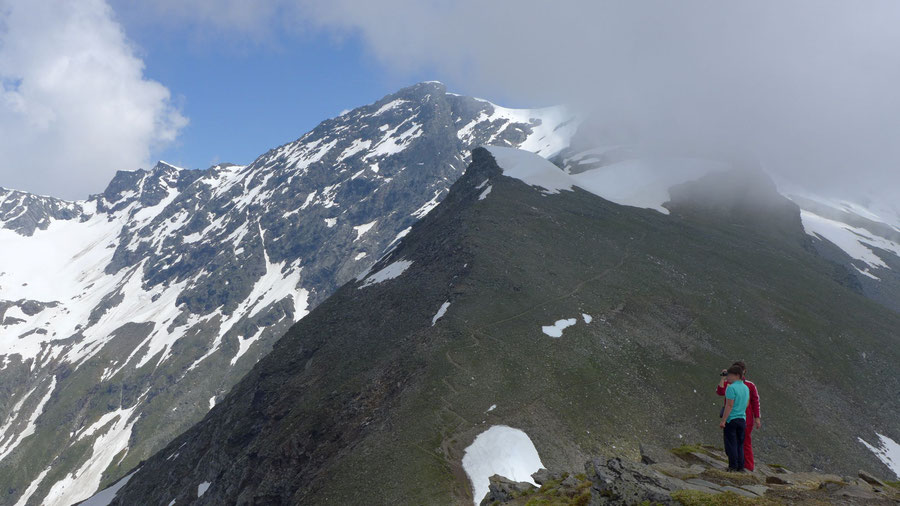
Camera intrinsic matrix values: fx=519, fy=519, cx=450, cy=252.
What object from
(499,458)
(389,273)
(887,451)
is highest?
(389,273)

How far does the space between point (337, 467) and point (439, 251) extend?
43165 millimetres

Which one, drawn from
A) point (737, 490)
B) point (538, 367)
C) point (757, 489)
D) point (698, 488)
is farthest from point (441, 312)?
point (757, 489)

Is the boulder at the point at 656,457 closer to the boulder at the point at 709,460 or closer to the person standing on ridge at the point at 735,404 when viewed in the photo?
the boulder at the point at 709,460

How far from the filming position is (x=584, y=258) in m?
74.2

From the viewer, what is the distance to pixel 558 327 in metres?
53.7

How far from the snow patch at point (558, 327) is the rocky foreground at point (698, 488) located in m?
29.5

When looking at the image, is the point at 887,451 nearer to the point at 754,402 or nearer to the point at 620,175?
the point at 754,402

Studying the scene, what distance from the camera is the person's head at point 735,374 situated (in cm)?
1816

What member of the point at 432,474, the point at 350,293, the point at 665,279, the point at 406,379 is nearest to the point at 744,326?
the point at 665,279

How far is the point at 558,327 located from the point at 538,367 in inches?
324

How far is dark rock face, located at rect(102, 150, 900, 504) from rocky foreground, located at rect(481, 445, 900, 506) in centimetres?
17

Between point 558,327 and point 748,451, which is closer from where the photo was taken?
point 748,451

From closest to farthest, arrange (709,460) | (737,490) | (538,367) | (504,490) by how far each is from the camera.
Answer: (737,490)
(709,460)
(504,490)
(538,367)

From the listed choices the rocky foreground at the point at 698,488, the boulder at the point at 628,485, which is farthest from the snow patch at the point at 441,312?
the boulder at the point at 628,485
